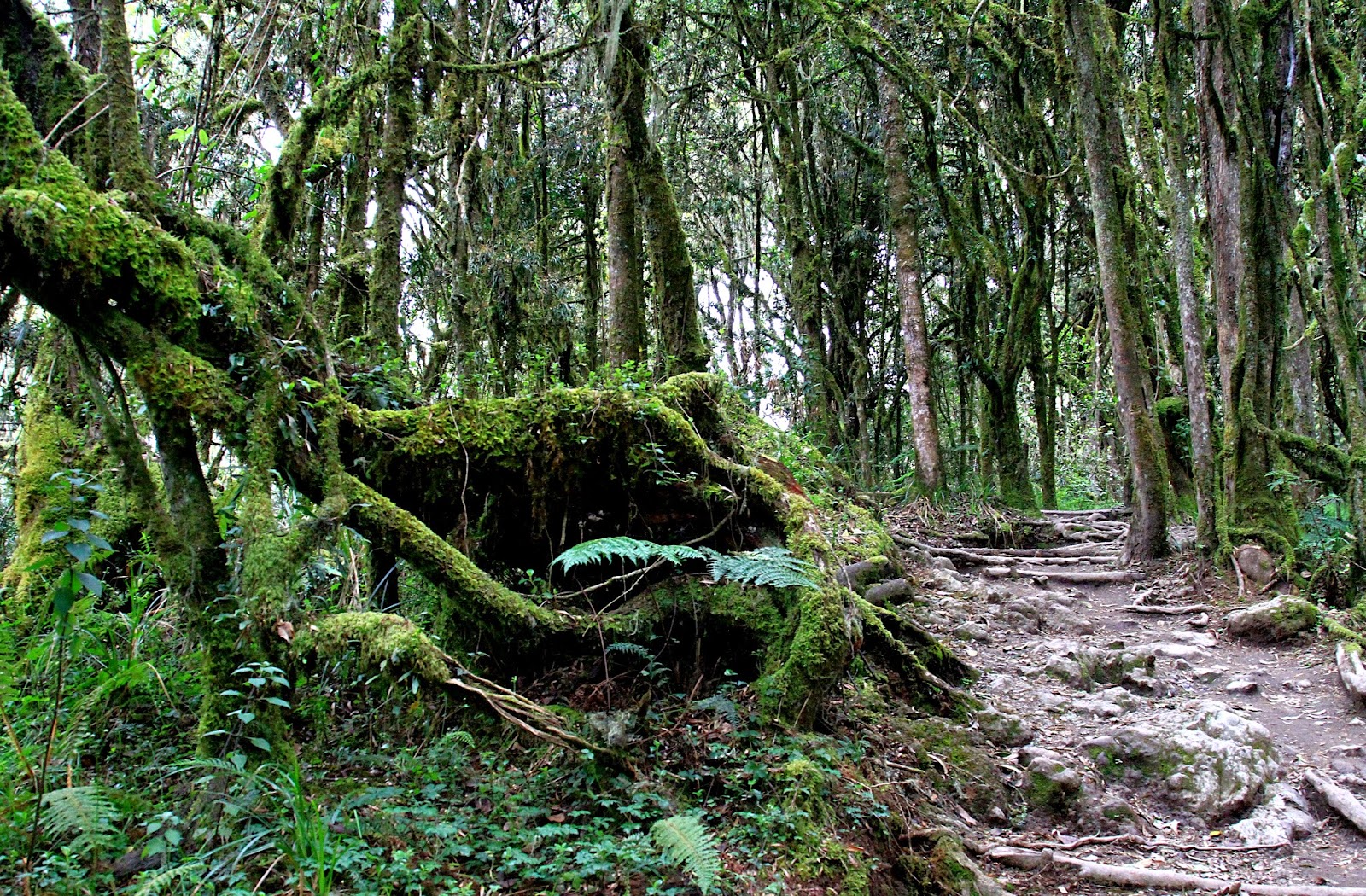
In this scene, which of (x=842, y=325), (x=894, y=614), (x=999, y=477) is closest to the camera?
(x=894, y=614)

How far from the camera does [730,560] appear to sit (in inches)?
148

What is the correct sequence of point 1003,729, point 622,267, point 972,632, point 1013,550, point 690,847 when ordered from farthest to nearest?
1. point 1013,550
2. point 622,267
3. point 972,632
4. point 1003,729
5. point 690,847

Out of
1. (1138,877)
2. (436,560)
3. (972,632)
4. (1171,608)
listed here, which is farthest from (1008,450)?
(436,560)

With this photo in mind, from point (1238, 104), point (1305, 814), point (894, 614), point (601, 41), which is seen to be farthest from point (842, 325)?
point (1305, 814)

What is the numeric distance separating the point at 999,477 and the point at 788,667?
29.9 feet

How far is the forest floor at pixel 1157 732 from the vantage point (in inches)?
150

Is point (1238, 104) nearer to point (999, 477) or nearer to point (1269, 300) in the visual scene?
point (1269, 300)

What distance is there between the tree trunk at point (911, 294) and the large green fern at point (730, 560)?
766 cm

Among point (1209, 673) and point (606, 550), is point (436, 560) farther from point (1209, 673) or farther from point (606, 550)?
point (1209, 673)

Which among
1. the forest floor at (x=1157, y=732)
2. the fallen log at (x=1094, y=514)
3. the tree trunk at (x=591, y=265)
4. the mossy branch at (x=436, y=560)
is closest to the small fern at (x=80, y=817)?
the mossy branch at (x=436, y=560)

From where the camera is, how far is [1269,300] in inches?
288

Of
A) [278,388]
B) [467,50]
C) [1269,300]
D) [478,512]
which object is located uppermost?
[467,50]

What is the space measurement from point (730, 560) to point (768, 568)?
0.21 meters

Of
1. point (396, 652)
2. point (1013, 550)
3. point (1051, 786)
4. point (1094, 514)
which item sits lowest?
point (1051, 786)
